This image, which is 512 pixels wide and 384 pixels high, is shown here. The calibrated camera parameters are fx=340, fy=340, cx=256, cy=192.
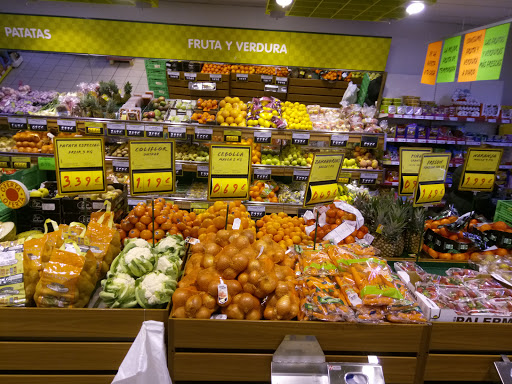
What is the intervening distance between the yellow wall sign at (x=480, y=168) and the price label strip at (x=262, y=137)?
7.04 feet

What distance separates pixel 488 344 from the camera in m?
1.86

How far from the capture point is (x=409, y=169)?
9.11 feet

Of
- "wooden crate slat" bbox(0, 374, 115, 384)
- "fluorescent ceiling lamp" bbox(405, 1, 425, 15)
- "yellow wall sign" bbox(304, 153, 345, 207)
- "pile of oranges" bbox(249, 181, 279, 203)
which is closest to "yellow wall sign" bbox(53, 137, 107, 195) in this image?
"wooden crate slat" bbox(0, 374, 115, 384)

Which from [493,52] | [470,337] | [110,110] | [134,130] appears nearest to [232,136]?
[134,130]

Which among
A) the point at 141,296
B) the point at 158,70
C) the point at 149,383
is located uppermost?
the point at 158,70

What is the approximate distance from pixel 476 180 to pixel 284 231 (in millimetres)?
1756

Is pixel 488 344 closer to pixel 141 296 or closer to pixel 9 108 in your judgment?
pixel 141 296

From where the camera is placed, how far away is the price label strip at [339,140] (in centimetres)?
429

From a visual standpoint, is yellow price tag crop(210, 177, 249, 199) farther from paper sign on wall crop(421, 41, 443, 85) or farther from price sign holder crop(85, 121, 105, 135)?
paper sign on wall crop(421, 41, 443, 85)

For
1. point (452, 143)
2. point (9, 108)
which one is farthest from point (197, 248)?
point (452, 143)

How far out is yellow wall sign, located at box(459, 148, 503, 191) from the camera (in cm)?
290

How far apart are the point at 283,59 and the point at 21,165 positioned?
3751 millimetres

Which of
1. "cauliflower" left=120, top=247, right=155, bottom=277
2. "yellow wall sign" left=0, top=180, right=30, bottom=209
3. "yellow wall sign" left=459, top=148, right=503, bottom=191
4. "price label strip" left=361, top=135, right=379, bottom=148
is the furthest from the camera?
"price label strip" left=361, top=135, right=379, bottom=148

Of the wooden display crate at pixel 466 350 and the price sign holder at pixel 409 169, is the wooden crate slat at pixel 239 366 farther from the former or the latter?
the price sign holder at pixel 409 169
